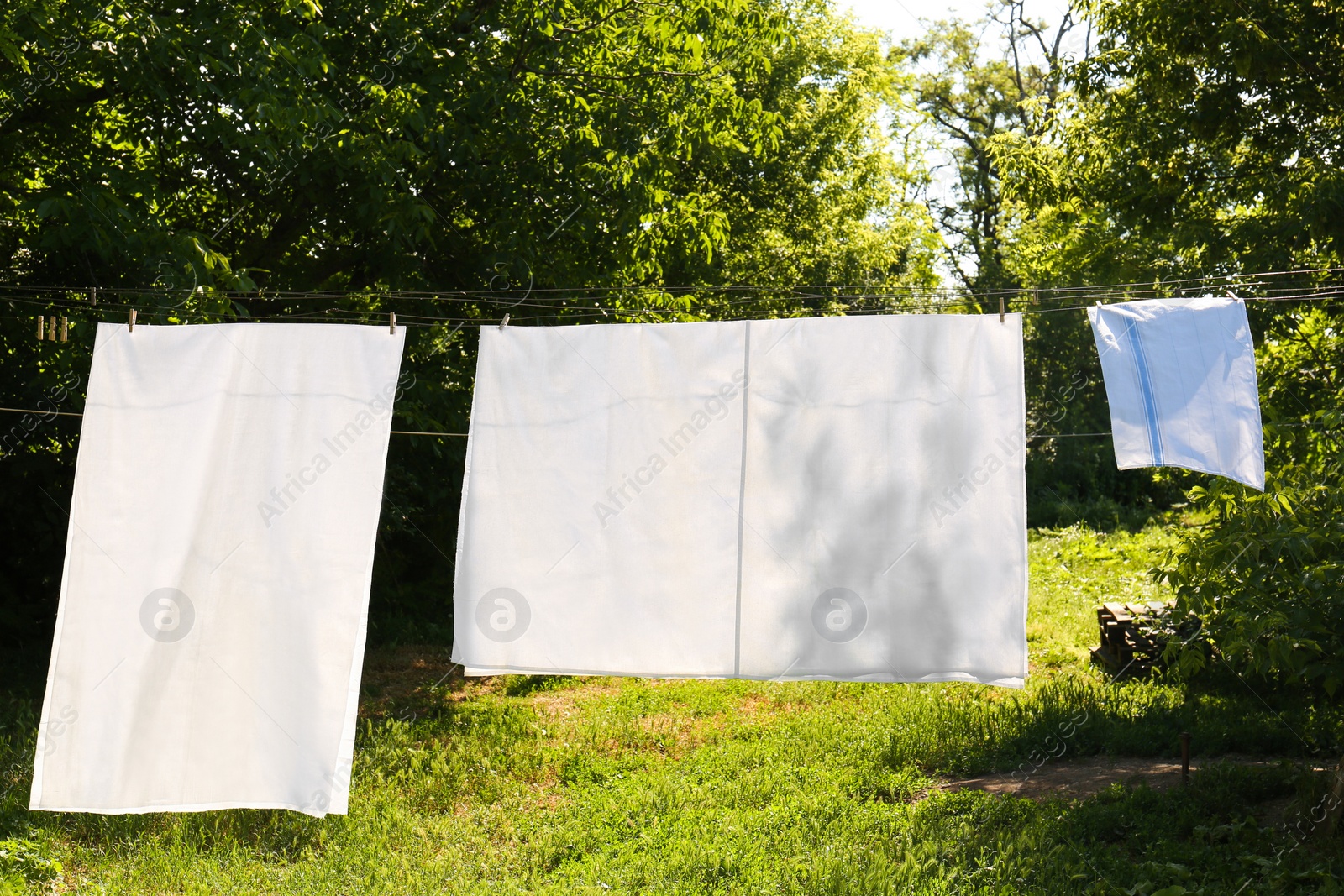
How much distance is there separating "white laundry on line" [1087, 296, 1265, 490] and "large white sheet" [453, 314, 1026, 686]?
0.39 m

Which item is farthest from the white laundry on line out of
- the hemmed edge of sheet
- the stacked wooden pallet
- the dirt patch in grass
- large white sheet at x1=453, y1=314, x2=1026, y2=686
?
the stacked wooden pallet

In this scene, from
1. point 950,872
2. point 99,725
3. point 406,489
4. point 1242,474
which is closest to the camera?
point 1242,474

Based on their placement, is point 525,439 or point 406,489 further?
point 406,489

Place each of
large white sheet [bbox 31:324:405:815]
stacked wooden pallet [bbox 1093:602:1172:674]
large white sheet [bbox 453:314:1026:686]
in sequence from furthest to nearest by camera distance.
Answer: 1. stacked wooden pallet [bbox 1093:602:1172:674]
2. large white sheet [bbox 31:324:405:815]
3. large white sheet [bbox 453:314:1026:686]

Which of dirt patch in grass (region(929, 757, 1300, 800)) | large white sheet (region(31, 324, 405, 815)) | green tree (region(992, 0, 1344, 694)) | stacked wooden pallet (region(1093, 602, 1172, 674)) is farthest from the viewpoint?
stacked wooden pallet (region(1093, 602, 1172, 674))

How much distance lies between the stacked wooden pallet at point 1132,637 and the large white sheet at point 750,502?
5638 millimetres

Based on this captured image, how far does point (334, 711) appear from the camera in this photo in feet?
13.8

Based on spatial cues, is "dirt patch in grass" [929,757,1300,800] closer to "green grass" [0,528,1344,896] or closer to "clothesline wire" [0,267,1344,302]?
"green grass" [0,528,1344,896]

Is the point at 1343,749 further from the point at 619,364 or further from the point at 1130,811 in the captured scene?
the point at 619,364

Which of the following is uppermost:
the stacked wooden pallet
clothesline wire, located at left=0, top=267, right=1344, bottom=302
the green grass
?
clothesline wire, located at left=0, top=267, right=1344, bottom=302

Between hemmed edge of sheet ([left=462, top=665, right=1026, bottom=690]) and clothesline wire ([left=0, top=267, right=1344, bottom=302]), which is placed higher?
clothesline wire ([left=0, top=267, right=1344, bottom=302])

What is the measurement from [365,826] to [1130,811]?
4.38 m

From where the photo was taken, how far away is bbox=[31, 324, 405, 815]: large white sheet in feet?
13.9

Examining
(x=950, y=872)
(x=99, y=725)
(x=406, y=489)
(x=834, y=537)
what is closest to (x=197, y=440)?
(x=99, y=725)
